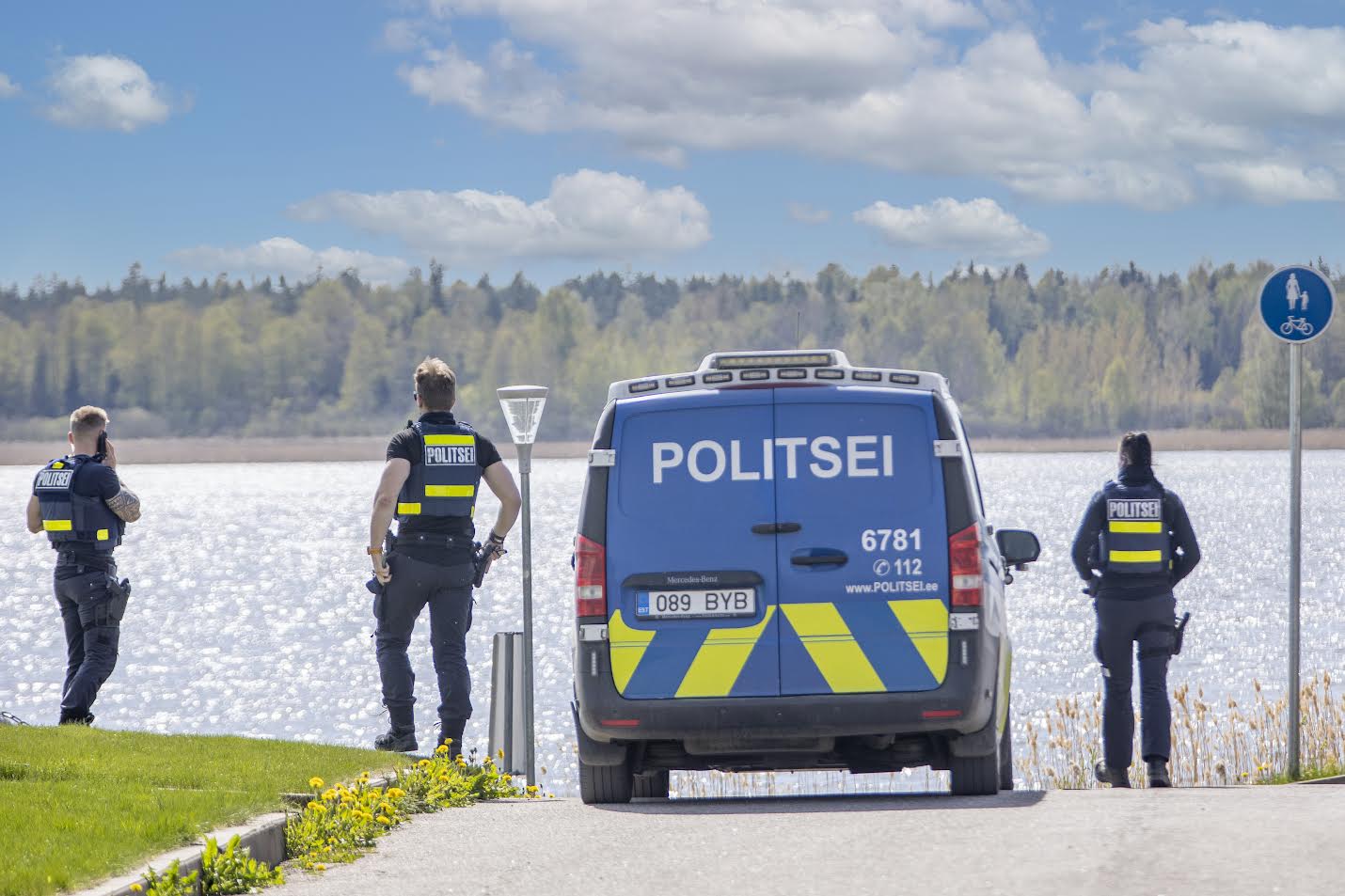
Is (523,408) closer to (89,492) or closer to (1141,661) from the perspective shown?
A: (89,492)

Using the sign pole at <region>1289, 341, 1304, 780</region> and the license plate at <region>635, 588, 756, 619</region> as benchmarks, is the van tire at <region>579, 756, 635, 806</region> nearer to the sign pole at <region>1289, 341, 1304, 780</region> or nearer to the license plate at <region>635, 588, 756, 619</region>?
the license plate at <region>635, 588, 756, 619</region>

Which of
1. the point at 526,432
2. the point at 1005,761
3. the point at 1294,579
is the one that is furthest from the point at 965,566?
the point at 526,432

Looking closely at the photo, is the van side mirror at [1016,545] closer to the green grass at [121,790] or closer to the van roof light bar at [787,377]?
the van roof light bar at [787,377]

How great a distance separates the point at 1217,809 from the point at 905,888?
7.10 feet

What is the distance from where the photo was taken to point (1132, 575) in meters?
10.5

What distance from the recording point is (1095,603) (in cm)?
1089

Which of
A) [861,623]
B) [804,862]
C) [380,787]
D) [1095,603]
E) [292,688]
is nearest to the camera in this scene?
[804,862]

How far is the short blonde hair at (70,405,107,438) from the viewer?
11273mm

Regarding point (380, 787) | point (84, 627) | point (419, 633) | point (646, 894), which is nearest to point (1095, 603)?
point (380, 787)

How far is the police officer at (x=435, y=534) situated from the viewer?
10352 millimetres

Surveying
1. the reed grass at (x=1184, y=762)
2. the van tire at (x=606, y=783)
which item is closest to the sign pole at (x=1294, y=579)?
the reed grass at (x=1184, y=762)

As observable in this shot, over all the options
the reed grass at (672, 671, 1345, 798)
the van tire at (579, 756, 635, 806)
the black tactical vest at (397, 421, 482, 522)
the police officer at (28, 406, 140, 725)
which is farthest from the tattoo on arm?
the reed grass at (672, 671, 1345, 798)

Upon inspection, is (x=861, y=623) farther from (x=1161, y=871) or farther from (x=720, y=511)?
(x=1161, y=871)

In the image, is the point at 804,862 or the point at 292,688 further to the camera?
the point at 292,688
